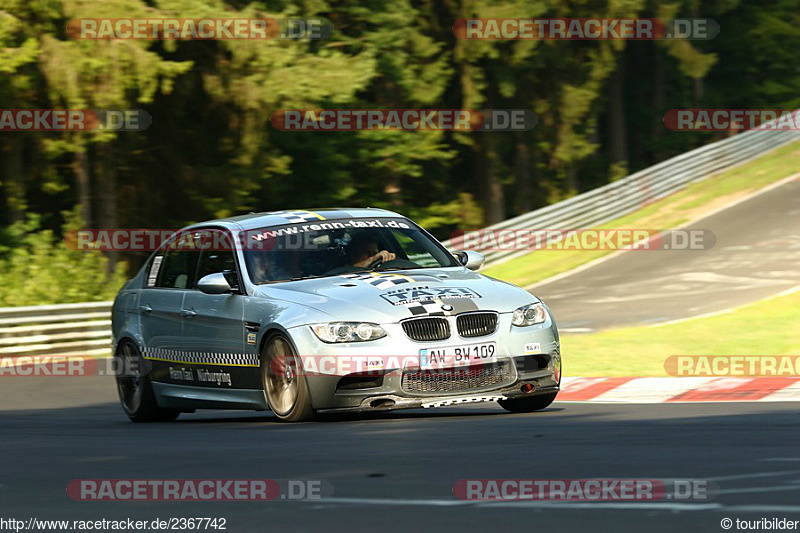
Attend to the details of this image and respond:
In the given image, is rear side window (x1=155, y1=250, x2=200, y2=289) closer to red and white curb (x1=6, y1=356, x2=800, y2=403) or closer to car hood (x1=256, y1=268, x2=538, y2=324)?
car hood (x1=256, y1=268, x2=538, y2=324)

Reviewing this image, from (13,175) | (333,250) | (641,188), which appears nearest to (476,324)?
(333,250)

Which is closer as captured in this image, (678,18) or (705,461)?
(705,461)

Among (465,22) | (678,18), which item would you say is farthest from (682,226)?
(678,18)

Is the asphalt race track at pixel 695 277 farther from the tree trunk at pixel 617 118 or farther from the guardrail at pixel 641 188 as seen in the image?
the tree trunk at pixel 617 118

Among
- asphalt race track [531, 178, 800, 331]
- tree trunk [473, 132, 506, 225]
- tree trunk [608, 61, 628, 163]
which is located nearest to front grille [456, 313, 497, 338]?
asphalt race track [531, 178, 800, 331]

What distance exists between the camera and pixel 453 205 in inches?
1618

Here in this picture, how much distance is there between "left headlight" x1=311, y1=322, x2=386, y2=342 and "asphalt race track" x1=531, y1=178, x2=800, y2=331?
9.73 meters

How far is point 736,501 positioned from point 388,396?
4.08 meters

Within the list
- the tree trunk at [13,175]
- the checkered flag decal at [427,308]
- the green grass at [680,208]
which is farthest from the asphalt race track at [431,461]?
the tree trunk at [13,175]

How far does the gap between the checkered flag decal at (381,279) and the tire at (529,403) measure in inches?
48.4

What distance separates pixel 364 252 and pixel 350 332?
132cm

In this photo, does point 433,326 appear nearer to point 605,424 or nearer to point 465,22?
point 605,424

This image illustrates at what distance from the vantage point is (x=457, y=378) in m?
9.63

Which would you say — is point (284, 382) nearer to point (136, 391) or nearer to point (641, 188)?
point (136, 391)
